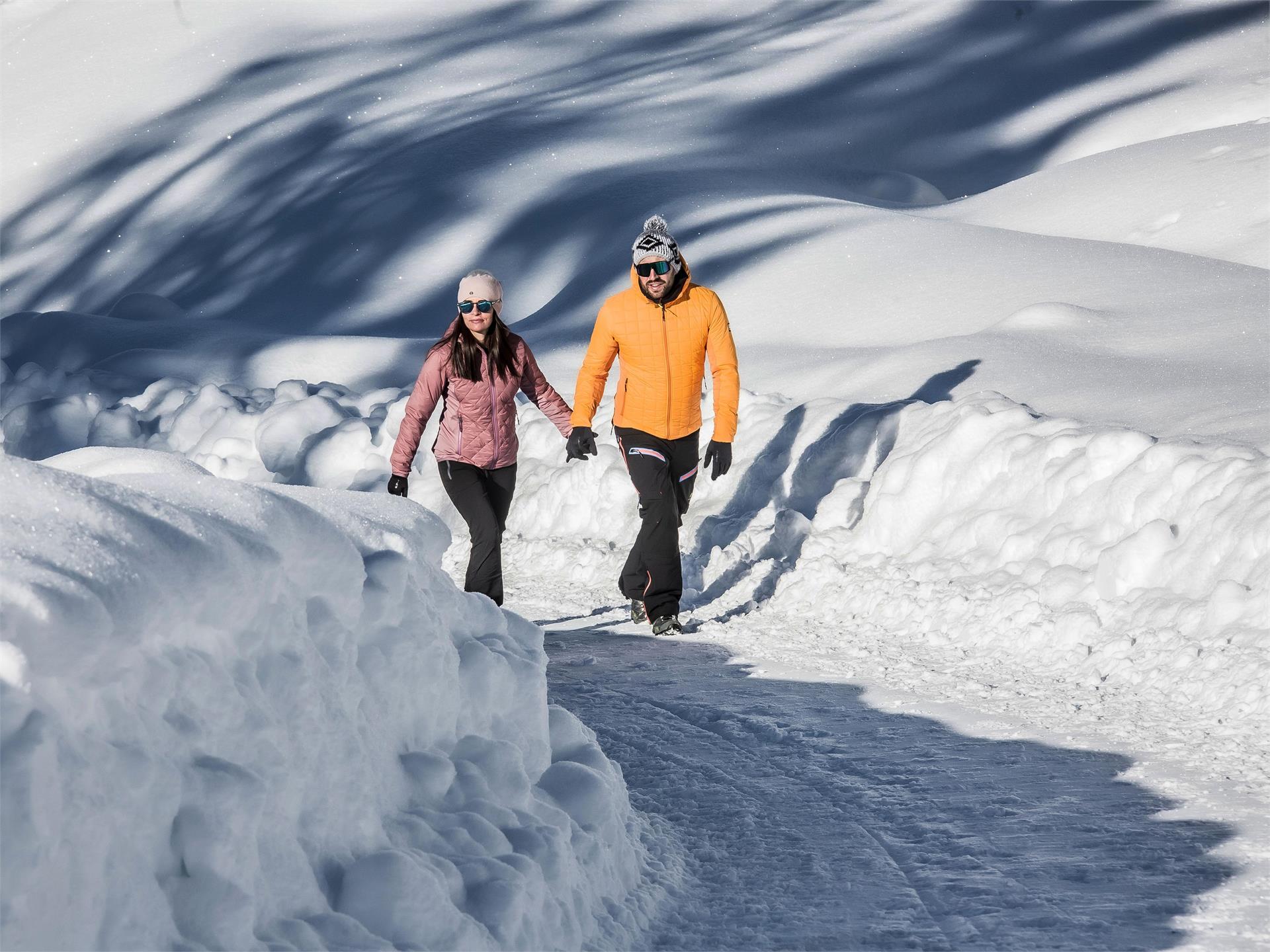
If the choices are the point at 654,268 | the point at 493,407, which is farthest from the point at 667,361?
the point at 493,407

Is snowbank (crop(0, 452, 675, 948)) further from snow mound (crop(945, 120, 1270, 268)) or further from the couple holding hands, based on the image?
snow mound (crop(945, 120, 1270, 268))

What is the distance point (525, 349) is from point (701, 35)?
24046 mm

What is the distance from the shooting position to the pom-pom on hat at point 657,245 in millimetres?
6062

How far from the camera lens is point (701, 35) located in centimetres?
2858

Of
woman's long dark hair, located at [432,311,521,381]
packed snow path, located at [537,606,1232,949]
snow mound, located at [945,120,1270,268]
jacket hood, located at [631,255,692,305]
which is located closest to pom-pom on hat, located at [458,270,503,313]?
woman's long dark hair, located at [432,311,521,381]

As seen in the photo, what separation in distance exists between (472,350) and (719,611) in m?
1.76

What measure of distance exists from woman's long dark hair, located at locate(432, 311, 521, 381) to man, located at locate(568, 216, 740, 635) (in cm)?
45

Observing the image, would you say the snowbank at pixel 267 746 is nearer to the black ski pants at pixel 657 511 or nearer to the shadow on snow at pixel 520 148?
the black ski pants at pixel 657 511

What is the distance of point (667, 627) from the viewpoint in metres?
6.22

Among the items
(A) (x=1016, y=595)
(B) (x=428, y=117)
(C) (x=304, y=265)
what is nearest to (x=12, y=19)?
(B) (x=428, y=117)

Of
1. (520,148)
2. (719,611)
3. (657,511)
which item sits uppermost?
(520,148)

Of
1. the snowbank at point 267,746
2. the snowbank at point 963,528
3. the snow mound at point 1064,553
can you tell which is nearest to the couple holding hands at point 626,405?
the snowbank at point 963,528

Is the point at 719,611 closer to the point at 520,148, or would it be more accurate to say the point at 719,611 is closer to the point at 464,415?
the point at 464,415

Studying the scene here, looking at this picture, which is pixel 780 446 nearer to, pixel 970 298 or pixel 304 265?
pixel 970 298
